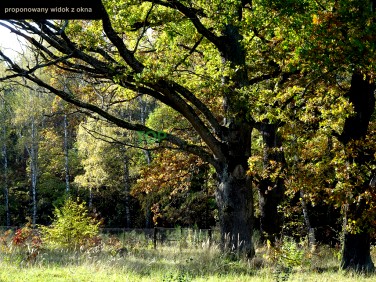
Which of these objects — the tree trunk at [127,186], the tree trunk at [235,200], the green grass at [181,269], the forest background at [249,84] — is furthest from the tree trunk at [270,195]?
the tree trunk at [127,186]

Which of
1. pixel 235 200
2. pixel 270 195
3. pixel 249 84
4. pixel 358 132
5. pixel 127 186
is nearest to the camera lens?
pixel 358 132

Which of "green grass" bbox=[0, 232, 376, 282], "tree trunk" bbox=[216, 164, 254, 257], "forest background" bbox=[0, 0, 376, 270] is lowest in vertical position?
"green grass" bbox=[0, 232, 376, 282]

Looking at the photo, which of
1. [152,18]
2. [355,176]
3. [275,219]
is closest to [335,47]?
[355,176]

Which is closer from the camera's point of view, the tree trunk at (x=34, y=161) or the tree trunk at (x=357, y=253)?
the tree trunk at (x=357, y=253)

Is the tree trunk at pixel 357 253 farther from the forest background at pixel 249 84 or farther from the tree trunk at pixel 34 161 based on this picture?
the tree trunk at pixel 34 161

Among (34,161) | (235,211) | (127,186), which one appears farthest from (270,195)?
(34,161)

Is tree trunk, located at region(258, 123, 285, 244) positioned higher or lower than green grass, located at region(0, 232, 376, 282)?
higher

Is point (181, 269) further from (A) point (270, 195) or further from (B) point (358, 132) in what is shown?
(A) point (270, 195)

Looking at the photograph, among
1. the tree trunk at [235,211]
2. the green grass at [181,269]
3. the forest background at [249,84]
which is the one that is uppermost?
the forest background at [249,84]

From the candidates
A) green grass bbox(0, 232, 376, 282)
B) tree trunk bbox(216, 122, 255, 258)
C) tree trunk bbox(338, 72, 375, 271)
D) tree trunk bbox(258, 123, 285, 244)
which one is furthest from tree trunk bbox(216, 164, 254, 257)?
tree trunk bbox(258, 123, 285, 244)

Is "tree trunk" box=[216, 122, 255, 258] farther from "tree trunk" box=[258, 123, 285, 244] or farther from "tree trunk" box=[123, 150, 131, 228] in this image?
"tree trunk" box=[123, 150, 131, 228]

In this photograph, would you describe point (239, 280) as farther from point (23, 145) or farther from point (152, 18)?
point (23, 145)

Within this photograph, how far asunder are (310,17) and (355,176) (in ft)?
10.6

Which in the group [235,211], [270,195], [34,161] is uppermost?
[34,161]
